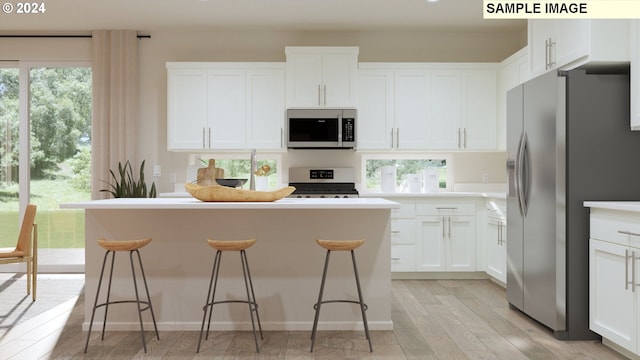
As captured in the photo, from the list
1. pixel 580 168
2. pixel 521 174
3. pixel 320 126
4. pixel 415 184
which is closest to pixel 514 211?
pixel 521 174

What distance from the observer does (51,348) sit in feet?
10.2

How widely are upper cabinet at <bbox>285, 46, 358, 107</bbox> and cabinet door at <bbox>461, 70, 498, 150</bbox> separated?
4.18 ft

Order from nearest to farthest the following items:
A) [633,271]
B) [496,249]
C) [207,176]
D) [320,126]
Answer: [633,271], [207,176], [496,249], [320,126]

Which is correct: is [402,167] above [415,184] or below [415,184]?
above

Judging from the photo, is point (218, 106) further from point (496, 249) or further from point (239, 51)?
point (496, 249)

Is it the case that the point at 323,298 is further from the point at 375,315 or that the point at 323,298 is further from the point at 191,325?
the point at 191,325

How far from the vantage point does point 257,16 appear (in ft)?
17.4

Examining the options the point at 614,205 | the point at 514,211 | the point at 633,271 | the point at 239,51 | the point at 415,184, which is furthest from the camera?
the point at 239,51

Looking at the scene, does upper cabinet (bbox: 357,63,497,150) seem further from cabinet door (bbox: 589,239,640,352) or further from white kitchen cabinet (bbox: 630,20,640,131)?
cabinet door (bbox: 589,239,640,352)

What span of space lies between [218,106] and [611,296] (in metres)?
4.07

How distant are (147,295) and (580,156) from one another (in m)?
2.94

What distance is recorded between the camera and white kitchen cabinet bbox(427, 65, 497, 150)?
5.53m

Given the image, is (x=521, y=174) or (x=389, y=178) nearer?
(x=521, y=174)

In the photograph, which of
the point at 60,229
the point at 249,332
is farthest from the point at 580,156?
the point at 60,229
